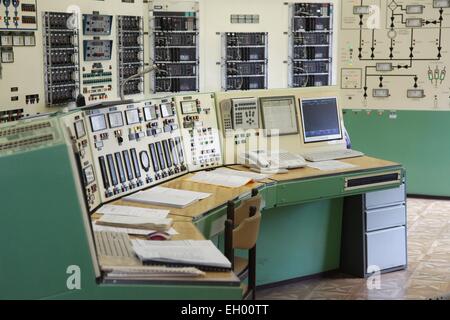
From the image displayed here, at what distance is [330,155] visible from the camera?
490 centimetres

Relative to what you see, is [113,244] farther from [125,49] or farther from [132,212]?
[125,49]

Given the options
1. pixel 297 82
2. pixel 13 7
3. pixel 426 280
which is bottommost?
pixel 426 280

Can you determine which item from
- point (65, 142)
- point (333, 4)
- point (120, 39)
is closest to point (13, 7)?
point (120, 39)

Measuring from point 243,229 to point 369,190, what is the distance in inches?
61.2

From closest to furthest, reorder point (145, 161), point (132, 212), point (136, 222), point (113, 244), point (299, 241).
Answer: point (113, 244) < point (136, 222) < point (132, 212) < point (145, 161) < point (299, 241)

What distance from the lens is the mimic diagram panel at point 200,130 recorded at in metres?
4.38

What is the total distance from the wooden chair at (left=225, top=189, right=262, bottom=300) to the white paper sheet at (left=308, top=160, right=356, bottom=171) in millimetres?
1016

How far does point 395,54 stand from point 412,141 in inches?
35.9

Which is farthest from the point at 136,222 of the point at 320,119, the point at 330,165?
the point at 320,119

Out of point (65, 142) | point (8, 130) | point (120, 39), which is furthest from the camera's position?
point (120, 39)

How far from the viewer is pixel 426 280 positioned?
486 cm

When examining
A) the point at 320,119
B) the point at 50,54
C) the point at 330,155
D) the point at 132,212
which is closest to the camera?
the point at 132,212

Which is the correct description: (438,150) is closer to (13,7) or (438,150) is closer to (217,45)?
(217,45)

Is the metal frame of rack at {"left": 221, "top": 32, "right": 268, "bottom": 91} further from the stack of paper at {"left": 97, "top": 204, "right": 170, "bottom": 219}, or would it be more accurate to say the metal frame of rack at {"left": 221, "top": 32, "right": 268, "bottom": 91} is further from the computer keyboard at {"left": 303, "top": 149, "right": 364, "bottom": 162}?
the stack of paper at {"left": 97, "top": 204, "right": 170, "bottom": 219}
